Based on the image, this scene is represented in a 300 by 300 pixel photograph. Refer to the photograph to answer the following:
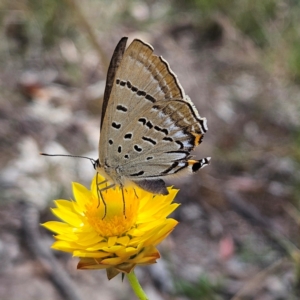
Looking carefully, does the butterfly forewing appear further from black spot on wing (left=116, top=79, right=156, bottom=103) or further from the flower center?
the flower center

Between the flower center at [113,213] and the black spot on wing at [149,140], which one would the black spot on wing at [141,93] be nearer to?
the black spot on wing at [149,140]

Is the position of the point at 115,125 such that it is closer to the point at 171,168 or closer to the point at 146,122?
the point at 146,122

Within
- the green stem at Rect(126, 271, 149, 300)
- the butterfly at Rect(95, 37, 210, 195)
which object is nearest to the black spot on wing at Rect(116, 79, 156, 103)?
the butterfly at Rect(95, 37, 210, 195)

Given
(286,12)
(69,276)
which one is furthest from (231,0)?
(69,276)

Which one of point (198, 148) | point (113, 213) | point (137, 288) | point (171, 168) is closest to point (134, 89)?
point (171, 168)

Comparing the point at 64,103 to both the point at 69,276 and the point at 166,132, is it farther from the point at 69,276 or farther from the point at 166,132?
the point at 166,132
